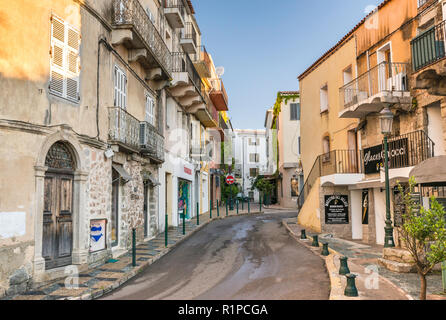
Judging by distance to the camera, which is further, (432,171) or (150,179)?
(150,179)

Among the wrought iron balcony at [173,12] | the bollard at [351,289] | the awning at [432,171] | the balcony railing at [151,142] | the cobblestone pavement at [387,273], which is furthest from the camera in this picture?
Result: the wrought iron balcony at [173,12]

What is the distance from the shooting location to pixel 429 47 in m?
10.4

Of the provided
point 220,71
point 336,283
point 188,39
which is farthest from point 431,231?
point 220,71

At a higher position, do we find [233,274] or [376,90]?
[376,90]

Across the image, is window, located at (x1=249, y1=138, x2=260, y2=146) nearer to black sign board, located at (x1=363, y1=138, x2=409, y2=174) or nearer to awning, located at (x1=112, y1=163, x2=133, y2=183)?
black sign board, located at (x1=363, y1=138, x2=409, y2=174)

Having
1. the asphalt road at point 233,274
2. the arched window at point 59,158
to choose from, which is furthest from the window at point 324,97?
the arched window at point 59,158

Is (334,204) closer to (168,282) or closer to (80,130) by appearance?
(168,282)

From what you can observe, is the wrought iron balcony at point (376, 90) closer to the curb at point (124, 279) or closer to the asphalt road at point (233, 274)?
→ the asphalt road at point (233, 274)

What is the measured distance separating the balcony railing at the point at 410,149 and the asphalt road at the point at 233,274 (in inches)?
179

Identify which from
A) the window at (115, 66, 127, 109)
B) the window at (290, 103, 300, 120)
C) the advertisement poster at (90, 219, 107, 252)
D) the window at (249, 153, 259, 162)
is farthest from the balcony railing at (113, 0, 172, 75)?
the window at (249, 153, 259, 162)

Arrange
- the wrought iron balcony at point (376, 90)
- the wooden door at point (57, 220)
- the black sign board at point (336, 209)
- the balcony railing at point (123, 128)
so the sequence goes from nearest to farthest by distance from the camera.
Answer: the wooden door at point (57, 220) < the balcony railing at point (123, 128) < the wrought iron balcony at point (376, 90) < the black sign board at point (336, 209)

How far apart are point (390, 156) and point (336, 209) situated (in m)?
3.87

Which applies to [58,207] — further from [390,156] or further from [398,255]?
[390,156]

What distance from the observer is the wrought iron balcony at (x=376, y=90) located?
12836 millimetres
